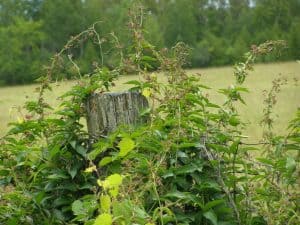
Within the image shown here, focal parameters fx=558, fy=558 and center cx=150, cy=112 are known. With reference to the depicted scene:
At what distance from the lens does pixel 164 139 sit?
2238 mm

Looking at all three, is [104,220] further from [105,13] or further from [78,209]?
[105,13]

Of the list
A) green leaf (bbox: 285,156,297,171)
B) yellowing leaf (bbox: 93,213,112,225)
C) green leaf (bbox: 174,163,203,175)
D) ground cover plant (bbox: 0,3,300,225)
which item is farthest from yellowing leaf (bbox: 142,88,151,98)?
yellowing leaf (bbox: 93,213,112,225)

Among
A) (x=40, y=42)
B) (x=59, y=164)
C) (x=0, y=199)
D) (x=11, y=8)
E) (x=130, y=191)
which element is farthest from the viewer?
(x=11, y=8)

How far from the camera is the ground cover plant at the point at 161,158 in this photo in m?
2.12

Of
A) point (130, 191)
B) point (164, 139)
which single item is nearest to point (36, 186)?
point (164, 139)

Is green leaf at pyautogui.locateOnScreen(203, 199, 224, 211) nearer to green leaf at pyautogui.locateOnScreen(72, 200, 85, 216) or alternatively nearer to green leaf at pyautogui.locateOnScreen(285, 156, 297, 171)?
green leaf at pyautogui.locateOnScreen(285, 156, 297, 171)

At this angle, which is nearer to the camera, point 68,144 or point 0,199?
point 0,199

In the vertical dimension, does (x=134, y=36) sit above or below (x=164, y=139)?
above

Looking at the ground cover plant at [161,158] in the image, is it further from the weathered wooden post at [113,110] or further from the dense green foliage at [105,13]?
the dense green foliage at [105,13]

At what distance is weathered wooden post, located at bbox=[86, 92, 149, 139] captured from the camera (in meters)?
2.59

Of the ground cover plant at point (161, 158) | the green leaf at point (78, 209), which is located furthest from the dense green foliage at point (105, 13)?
the green leaf at point (78, 209)

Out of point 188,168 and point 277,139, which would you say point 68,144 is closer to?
point 188,168

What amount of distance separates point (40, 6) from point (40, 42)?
23.4 feet

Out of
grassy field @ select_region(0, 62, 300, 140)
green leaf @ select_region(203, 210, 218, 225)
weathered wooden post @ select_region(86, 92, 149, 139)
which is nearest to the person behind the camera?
green leaf @ select_region(203, 210, 218, 225)
